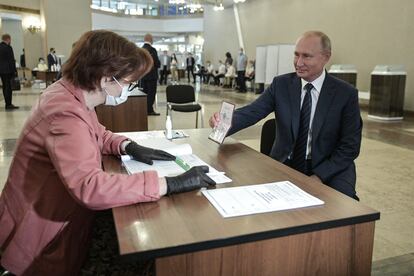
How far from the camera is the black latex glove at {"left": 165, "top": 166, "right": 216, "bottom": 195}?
3.99 ft

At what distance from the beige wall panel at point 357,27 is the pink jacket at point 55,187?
27.3ft

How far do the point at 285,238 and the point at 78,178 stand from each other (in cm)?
60

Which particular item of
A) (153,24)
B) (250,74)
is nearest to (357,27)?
(250,74)

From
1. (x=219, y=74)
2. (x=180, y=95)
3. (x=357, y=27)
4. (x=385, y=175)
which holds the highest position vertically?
(x=357, y=27)

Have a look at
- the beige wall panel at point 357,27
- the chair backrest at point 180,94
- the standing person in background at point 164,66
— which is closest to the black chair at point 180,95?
the chair backrest at point 180,94

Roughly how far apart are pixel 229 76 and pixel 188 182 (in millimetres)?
14139

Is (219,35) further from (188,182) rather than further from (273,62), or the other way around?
(188,182)

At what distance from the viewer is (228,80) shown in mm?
15664

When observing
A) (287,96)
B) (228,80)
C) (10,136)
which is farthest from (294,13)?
(287,96)

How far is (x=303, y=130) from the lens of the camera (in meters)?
2.09

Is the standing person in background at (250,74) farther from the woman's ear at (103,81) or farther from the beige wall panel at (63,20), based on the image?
the woman's ear at (103,81)

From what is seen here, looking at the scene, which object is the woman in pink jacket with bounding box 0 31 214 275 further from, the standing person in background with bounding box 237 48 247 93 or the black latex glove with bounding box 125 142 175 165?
the standing person in background with bounding box 237 48 247 93

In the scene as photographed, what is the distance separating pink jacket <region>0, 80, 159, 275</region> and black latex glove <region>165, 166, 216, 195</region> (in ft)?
0.21

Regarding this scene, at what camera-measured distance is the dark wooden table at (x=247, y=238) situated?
934mm
